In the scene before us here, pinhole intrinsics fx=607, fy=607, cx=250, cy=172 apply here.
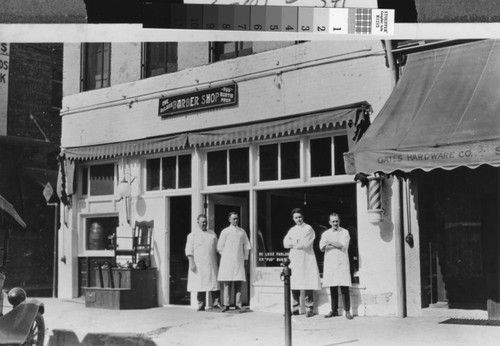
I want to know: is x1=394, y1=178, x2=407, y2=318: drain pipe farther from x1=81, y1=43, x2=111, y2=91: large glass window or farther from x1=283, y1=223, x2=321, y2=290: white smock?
x1=81, y1=43, x2=111, y2=91: large glass window

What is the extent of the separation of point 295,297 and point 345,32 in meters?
4.19

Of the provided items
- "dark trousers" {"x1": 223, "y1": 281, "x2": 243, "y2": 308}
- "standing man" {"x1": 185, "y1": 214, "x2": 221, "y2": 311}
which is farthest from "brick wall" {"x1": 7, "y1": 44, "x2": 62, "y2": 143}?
"dark trousers" {"x1": 223, "y1": 281, "x2": 243, "y2": 308}

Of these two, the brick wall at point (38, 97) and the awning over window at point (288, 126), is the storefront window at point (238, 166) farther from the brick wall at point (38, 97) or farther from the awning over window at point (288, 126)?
the brick wall at point (38, 97)

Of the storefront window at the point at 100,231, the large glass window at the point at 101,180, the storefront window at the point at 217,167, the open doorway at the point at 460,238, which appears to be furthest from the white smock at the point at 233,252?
the open doorway at the point at 460,238

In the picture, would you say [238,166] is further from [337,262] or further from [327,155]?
[337,262]

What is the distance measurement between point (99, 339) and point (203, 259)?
96.4 inches

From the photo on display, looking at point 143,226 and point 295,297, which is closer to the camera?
point 295,297

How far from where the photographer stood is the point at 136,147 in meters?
9.80

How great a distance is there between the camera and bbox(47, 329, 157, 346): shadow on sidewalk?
7.12 metres

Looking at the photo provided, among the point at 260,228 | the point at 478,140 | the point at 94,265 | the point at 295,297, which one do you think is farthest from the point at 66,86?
the point at 478,140

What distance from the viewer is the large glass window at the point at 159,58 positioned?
10156 millimetres

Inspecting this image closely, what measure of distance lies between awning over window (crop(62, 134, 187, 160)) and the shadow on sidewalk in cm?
327

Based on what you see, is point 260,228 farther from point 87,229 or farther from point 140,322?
point 87,229

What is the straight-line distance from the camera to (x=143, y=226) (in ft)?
33.0
